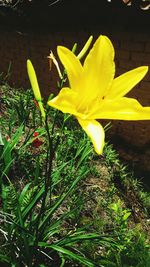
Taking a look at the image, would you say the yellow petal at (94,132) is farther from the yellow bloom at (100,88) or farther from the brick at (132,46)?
the brick at (132,46)

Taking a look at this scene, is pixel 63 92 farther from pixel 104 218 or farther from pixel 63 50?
pixel 104 218

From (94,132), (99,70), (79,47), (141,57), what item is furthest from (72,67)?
(79,47)

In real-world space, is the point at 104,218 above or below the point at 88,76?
below

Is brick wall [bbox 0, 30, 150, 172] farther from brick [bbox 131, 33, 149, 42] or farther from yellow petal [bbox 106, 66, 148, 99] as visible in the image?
yellow petal [bbox 106, 66, 148, 99]

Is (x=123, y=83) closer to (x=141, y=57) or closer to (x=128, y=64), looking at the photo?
(x=141, y=57)

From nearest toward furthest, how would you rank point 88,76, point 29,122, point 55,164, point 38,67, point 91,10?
point 88,76 < point 55,164 < point 29,122 < point 91,10 < point 38,67

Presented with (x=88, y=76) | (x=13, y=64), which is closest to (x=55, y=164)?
(x=88, y=76)

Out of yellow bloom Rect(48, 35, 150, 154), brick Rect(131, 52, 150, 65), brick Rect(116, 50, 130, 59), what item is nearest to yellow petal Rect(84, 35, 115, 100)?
yellow bloom Rect(48, 35, 150, 154)
